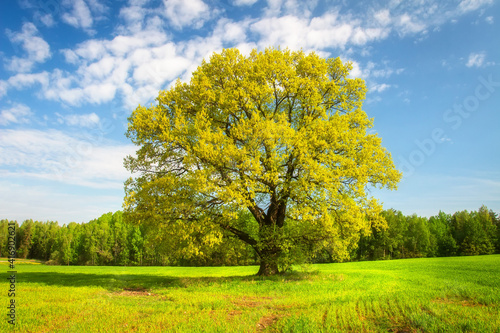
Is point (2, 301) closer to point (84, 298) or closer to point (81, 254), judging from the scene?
point (84, 298)

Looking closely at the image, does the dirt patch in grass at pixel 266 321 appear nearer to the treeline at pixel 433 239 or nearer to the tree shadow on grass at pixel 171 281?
the tree shadow on grass at pixel 171 281

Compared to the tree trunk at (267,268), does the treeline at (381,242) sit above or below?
below

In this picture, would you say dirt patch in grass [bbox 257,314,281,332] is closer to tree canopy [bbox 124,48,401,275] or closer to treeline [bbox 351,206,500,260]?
tree canopy [bbox 124,48,401,275]

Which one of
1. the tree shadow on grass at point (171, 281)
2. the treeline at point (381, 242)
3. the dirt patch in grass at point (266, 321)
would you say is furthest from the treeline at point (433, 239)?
the dirt patch in grass at point (266, 321)

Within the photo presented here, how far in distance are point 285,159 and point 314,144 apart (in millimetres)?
2093

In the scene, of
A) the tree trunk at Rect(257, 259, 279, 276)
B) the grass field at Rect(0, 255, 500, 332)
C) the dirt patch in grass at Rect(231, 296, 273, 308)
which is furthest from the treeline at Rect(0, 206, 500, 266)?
the grass field at Rect(0, 255, 500, 332)

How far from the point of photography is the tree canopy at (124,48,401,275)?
15.5 m

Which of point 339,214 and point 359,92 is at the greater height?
point 359,92

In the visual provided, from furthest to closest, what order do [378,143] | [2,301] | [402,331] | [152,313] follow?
[378,143] → [2,301] → [152,313] → [402,331]

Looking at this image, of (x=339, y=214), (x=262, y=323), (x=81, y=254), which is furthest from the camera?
(x=81, y=254)

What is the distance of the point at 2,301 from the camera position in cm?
1172

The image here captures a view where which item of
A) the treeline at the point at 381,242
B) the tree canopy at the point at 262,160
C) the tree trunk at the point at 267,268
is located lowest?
the treeline at the point at 381,242

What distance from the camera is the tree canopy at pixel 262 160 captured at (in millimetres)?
15477

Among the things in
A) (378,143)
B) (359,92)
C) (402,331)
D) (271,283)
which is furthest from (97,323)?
(359,92)
